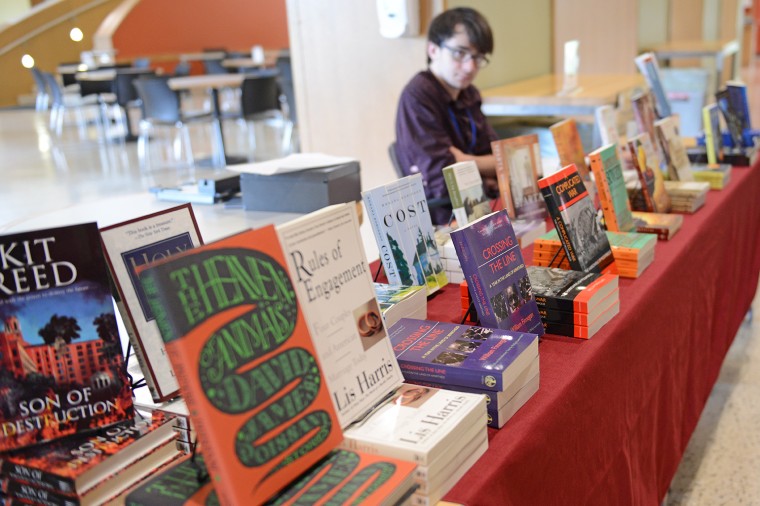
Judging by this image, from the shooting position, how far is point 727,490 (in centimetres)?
239

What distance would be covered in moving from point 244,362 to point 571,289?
2.73 ft

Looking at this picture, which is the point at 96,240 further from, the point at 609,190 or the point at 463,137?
the point at 463,137

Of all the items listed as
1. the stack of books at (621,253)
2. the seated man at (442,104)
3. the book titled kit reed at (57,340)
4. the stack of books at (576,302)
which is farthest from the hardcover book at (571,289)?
the seated man at (442,104)

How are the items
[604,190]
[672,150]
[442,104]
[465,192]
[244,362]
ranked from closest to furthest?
1. [244,362]
2. [465,192]
3. [604,190]
4. [672,150]
5. [442,104]

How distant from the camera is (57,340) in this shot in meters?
0.99

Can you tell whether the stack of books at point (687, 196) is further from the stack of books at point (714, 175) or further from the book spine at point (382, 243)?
the book spine at point (382, 243)

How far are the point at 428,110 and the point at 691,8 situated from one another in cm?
739

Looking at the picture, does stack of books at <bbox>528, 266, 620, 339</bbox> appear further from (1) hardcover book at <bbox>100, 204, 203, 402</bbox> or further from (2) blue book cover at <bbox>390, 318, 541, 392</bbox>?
(1) hardcover book at <bbox>100, 204, 203, 402</bbox>

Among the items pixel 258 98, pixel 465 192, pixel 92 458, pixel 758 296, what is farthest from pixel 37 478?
pixel 258 98

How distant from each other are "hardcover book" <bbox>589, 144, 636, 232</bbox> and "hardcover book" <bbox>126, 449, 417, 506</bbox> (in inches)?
49.6

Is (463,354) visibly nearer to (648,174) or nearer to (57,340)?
(57,340)

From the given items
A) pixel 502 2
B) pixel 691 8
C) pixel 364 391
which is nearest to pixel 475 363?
pixel 364 391

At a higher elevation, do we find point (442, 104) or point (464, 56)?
point (464, 56)

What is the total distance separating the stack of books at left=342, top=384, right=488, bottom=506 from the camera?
3.09 feet
